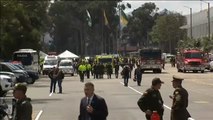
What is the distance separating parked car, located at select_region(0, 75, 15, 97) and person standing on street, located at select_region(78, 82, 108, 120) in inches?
893

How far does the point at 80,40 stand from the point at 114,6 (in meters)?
17.1

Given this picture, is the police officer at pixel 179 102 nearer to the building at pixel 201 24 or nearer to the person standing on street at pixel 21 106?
the person standing on street at pixel 21 106

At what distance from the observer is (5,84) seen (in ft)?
109

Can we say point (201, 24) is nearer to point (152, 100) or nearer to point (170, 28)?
point (170, 28)

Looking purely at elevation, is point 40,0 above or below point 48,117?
above

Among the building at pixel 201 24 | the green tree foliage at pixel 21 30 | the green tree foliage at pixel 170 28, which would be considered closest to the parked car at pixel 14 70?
the green tree foliage at pixel 21 30

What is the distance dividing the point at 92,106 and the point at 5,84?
23883 mm

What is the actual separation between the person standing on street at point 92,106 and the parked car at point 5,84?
2268 centimetres

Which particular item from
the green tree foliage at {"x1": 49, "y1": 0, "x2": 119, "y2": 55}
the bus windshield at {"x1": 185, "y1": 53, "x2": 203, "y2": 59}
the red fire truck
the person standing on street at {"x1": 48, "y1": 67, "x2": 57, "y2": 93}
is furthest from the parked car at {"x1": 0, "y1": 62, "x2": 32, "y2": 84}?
the green tree foliage at {"x1": 49, "y1": 0, "x2": 119, "y2": 55}

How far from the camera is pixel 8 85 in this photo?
33219mm

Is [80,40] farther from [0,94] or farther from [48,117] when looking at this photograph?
[48,117]

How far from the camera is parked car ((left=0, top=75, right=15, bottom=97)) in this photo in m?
32.4

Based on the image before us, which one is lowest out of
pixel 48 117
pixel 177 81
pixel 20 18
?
pixel 48 117

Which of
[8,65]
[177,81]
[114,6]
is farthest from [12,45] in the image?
[114,6]
